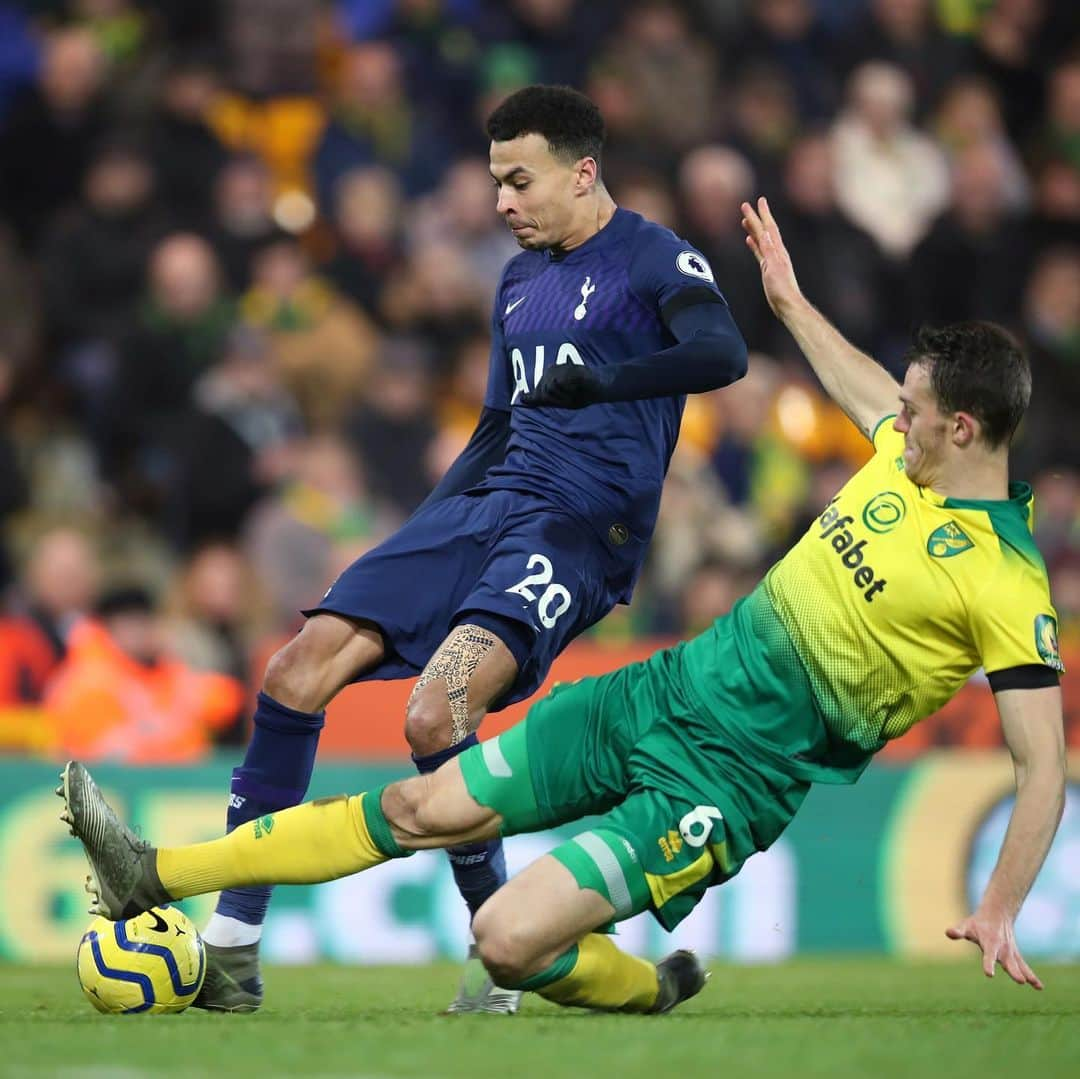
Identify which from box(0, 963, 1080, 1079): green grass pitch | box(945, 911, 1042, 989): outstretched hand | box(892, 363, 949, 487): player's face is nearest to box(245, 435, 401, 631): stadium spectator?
box(0, 963, 1080, 1079): green grass pitch

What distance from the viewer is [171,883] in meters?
4.98

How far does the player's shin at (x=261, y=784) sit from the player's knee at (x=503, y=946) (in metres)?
0.94

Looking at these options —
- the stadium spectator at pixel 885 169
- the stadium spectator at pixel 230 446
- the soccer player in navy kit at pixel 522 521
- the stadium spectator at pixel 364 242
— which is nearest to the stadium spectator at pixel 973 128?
the stadium spectator at pixel 885 169

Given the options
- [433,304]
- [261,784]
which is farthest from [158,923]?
[433,304]

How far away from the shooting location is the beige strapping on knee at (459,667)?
5312mm

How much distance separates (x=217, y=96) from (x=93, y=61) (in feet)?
2.86

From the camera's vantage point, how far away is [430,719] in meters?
5.32

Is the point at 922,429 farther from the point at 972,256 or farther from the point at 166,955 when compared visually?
the point at 972,256

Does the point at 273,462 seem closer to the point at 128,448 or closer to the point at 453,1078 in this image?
the point at 128,448

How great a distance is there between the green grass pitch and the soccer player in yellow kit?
0.29m

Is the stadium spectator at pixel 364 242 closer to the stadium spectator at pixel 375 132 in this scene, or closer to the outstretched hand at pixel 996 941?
the stadium spectator at pixel 375 132

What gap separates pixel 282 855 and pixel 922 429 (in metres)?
1.94

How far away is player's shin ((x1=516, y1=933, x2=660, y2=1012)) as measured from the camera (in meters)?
4.92

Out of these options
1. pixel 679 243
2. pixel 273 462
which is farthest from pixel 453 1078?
pixel 273 462
